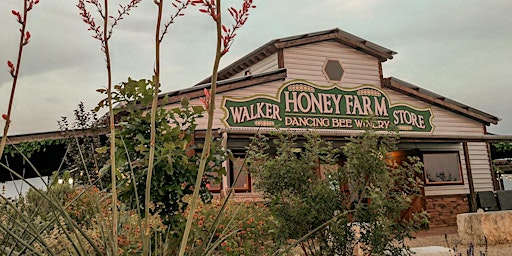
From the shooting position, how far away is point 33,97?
1.46 m

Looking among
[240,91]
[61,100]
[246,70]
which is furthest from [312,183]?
[246,70]

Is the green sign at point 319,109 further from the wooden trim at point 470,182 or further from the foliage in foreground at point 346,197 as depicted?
the foliage in foreground at point 346,197

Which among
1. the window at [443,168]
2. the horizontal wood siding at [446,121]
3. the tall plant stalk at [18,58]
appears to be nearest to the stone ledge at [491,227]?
the window at [443,168]

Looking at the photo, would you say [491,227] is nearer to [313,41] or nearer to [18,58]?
[313,41]

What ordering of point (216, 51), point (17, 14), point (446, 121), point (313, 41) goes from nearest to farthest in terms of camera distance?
point (216, 51) → point (17, 14) → point (313, 41) → point (446, 121)

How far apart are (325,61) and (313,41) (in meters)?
0.82

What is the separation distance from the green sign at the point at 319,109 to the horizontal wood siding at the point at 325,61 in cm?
30

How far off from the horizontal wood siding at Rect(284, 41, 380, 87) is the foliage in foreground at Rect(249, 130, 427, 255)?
359 inches

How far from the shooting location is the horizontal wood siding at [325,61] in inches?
577

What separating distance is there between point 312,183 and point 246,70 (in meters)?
11.4

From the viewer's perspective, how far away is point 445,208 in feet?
50.4

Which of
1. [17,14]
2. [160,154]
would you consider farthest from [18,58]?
[160,154]

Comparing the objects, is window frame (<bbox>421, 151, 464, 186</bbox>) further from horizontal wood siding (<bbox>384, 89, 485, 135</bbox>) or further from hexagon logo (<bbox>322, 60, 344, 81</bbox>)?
hexagon logo (<bbox>322, 60, 344, 81</bbox>)

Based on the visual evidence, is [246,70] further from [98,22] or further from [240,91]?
[98,22]
